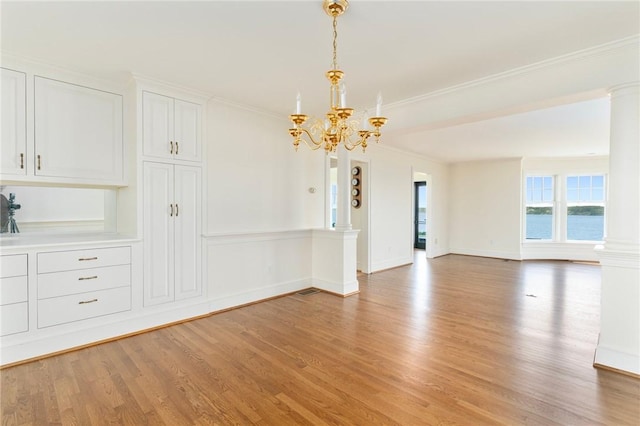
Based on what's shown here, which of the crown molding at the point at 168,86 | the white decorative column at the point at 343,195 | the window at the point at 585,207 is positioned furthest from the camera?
the window at the point at 585,207

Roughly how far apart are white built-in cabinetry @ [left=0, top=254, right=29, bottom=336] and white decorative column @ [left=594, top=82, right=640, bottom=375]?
16.0ft

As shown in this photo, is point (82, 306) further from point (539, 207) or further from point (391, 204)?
point (539, 207)

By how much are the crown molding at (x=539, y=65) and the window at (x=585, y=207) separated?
6643mm

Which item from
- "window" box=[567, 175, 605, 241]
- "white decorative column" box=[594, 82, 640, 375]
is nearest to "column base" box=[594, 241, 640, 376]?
"white decorative column" box=[594, 82, 640, 375]

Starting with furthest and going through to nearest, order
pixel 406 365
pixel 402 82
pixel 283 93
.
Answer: pixel 283 93, pixel 402 82, pixel 406 365

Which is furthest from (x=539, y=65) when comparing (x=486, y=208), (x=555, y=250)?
(x=555, y=250)

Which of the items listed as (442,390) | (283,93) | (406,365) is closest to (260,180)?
(283,93)

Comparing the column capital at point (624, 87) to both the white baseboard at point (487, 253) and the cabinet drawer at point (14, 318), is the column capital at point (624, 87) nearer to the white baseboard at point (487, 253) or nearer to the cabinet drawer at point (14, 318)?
the cabinet drawer at point (14, 318)

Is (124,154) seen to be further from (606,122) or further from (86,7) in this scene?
(606,122)

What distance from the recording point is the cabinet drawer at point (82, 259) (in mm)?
2795

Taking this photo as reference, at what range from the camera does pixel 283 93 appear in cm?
373

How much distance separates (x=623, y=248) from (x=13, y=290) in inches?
202

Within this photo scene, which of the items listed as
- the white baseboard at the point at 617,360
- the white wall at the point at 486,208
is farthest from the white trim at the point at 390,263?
the white baseboard at the point at 617,360

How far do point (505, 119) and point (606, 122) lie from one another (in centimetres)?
158
